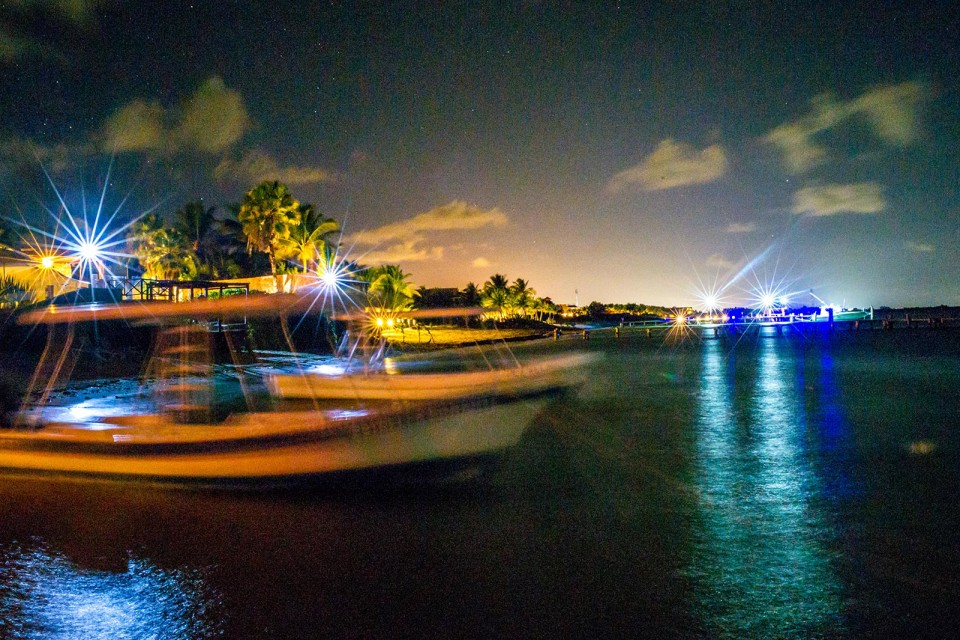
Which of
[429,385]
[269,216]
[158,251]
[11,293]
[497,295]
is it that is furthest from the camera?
[497,295]

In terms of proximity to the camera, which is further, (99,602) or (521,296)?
(521,296)

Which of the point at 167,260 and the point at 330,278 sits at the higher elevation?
the point at 167,260

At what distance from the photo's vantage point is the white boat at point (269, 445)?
21.5 ft

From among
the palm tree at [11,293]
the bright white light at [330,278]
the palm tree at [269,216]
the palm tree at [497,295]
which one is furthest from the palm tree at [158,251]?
the palm tree at [497,295]

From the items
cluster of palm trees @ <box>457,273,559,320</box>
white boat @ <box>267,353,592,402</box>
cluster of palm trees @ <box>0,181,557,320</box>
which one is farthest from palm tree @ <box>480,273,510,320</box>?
white boat @ <box>267,353,592,402</box>

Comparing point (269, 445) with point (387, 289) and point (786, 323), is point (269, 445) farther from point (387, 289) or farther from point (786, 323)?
point (786, 323)

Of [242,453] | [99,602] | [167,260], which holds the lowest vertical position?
[99,602]

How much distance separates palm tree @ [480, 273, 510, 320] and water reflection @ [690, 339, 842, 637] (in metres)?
72.3

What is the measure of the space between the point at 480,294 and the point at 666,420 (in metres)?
73.9

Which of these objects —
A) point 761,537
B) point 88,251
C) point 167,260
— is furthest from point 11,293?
point 761,537

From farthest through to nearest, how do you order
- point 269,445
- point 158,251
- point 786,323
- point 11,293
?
point 786,323 < point 158,251 < point 11,293 < point 269,445

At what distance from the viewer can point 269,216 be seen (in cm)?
4644

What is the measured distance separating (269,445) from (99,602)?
3.16 metres

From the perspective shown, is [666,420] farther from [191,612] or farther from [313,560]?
[191,612]
